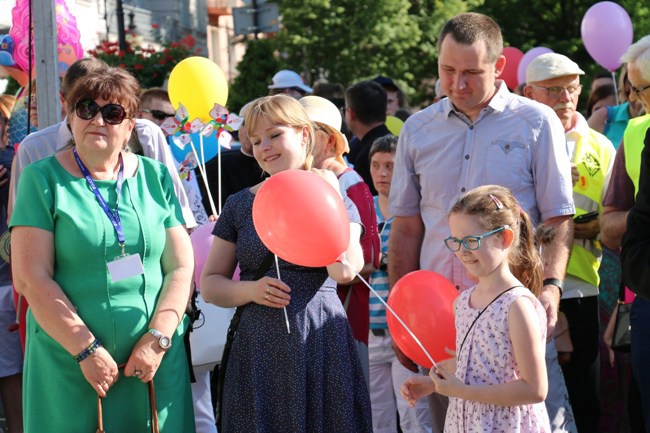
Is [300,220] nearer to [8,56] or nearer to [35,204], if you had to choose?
[35,204]

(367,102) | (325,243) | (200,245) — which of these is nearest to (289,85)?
(367,102)

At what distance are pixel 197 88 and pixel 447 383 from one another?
3560 mm

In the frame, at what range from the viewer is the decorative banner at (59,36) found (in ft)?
22.1

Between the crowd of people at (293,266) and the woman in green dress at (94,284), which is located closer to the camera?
the crowd of people at (293,266)

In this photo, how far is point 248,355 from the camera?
4383mm

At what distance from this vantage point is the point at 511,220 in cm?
385

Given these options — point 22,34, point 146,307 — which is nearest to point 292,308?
point 146,307

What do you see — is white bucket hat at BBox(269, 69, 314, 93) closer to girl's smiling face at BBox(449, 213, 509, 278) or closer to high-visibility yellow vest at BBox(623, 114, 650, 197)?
high-visibility yellow vest at BBox(623, 114, 650, 197)

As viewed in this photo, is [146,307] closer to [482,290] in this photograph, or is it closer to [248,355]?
[248,355]

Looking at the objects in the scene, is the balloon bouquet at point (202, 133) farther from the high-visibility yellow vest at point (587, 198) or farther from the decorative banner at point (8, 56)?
the high-visibility yellow vest at point (587, 198)

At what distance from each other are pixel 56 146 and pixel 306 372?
5.67 ft

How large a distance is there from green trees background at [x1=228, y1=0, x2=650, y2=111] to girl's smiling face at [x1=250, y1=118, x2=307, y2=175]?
817 inches

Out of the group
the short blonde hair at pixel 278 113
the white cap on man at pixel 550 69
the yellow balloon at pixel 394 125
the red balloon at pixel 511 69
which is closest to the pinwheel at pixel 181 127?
the short blonde hair at pixel 278 113

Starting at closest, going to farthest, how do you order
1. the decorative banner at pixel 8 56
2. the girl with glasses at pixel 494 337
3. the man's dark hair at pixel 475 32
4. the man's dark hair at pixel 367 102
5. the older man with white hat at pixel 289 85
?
1. the girl with glasses at pixel 494 337
2. the man's dark hair at pixel 475 32
3. the decorative banner at pixel 8 56
4. the man's dark hair at pixel 367 102
5. the older man with white hat at pixel 289 85
